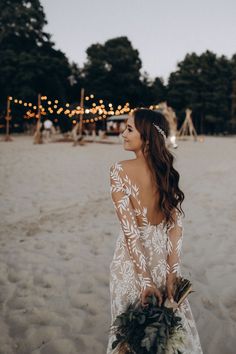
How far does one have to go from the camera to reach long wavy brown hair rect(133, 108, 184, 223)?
1724mm

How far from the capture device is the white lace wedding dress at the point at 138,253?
172 centimetres

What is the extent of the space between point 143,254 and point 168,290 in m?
0.24

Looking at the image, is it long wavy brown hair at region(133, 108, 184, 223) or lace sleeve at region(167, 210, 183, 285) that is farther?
lace sleeve at region(167, 210, 183, 285)

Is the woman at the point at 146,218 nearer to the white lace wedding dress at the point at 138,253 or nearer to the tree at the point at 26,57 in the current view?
the white lace wedding dress at the point at 138,253

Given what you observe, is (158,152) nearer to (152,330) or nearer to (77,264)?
(152,330)

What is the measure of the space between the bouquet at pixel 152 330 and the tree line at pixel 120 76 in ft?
105

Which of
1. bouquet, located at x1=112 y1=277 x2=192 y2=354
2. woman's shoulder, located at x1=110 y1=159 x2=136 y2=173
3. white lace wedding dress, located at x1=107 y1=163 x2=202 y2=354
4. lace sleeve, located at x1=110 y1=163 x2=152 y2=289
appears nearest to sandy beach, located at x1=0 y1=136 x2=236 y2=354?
white lace wedding dress, located at x1=107 y1=163 x2=202 y2=354

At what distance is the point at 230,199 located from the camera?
22.1 ft

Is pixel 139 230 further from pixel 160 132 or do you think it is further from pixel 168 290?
pixel 160 132

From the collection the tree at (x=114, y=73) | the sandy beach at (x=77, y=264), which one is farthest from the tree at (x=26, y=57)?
the sandy beach at (x=77, y=264)

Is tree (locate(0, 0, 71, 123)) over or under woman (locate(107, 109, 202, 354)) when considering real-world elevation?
Result: over

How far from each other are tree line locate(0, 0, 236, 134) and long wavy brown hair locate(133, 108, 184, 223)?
31.8 metres

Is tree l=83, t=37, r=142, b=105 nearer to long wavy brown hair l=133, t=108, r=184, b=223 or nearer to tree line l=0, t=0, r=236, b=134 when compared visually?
tree line l=0, t=0, r=236, b=134

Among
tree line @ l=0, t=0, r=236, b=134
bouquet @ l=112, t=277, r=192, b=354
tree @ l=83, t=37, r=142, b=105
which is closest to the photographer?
bouquet @ l=112, t=277, r=192, b=354
